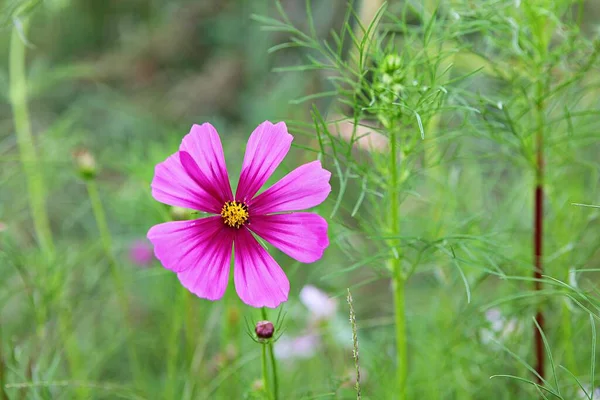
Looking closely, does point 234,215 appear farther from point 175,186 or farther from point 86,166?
point 86,166

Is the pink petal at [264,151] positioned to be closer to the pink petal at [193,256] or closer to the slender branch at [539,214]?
the pink petal at [193,256]

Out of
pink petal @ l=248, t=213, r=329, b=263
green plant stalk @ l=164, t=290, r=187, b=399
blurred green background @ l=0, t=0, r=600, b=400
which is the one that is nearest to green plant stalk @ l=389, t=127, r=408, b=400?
blurred green background @ l=0, t=0, r=600, b=400

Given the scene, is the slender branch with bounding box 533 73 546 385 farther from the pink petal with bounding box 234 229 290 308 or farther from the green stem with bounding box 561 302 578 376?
the pink petal with bounding box 234 229 290 308

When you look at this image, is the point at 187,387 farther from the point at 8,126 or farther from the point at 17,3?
the point at 8,126

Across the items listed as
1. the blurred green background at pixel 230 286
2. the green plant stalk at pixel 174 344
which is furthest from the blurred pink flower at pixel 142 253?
the green plant stalk at pixel 174 344

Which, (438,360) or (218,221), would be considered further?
(438,360)

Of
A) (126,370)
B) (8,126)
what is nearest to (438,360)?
(126,370)

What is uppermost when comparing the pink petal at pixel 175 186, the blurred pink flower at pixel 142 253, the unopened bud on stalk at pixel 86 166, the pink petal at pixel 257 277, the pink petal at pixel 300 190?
the blurred pink flower at pixel 142 253
